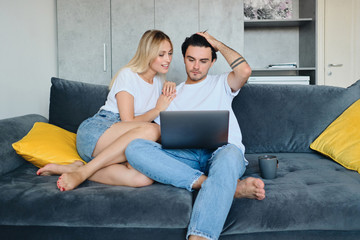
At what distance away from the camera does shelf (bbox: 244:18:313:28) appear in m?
3.84

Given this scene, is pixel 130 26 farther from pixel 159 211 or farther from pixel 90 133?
pixel 159 211

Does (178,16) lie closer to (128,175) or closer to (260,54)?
(260,54)

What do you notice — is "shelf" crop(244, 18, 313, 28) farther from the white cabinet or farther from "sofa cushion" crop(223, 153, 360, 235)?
"sofa cushion" crop(223, 153, 360, 235)

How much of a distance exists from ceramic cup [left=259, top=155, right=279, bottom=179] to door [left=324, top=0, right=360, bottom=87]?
8.75ft

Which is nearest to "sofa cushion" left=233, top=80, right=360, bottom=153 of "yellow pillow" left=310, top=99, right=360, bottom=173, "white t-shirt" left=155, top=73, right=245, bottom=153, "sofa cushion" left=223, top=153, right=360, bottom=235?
"yellow pillow" left=310, top=99, right=360, bottom=173

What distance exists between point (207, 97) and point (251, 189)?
27.3 inches

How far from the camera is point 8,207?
1343 millimetres

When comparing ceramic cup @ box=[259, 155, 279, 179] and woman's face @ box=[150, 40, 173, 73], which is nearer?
ceramic cup @ box=[259, 155, 279, 179]

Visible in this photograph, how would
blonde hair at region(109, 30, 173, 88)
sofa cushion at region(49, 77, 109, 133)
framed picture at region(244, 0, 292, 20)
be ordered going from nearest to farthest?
blonde hair at region(109, 30, 173, 88), sofa cushion at region(49, 77, 109, 133), framed picture at region(244, 0, 292, 20)

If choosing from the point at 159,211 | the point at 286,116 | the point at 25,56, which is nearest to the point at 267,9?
the point at 286,116

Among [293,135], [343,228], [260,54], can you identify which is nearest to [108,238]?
[343,228]

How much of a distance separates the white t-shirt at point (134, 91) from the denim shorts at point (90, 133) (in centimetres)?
11

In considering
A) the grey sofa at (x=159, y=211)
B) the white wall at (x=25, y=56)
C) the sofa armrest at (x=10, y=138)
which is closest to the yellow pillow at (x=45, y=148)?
the sofa armrest at (x=10, y=138)

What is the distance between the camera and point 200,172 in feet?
4.74
